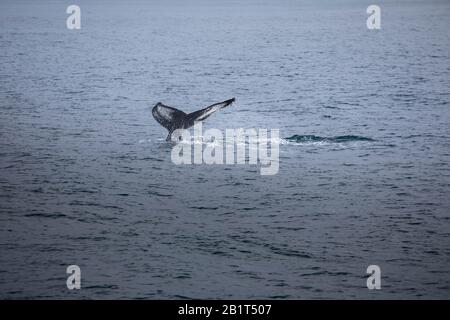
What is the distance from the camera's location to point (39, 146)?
1060 inches

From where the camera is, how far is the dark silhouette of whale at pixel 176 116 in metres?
22.9

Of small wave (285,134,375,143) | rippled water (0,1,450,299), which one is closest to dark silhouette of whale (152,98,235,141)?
rippled water (0,1,450,299)

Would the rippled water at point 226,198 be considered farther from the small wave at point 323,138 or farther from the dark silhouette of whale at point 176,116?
the dark silhouette of whale at point 176,116

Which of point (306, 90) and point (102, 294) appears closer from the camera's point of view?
point (102, 294)

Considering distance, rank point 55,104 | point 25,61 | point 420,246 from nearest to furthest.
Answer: point 420,246
point 55,104
point 25,61

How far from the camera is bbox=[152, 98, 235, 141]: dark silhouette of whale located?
22859 millimetres

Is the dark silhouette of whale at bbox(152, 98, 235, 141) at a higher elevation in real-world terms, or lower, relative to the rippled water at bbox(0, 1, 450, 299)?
higher

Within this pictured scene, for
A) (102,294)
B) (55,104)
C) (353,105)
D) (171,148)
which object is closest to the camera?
(102,294)

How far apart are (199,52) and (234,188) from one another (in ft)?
201

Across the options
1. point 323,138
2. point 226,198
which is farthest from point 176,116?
point 323,138

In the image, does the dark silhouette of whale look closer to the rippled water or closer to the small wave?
the rippled water
